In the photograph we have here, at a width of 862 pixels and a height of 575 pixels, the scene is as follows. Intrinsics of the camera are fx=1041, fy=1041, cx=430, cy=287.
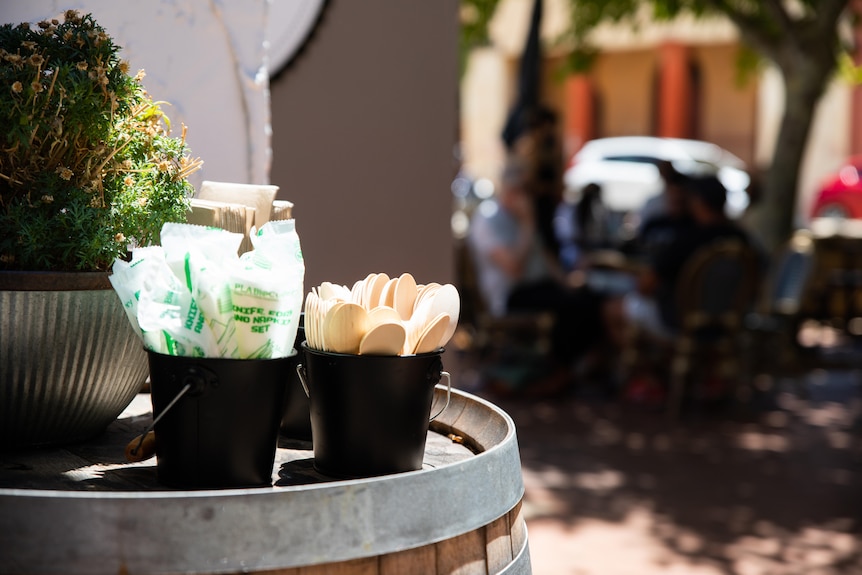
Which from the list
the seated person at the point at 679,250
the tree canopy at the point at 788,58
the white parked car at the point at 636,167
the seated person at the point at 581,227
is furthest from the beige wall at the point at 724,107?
the seated person at the point at 679,250

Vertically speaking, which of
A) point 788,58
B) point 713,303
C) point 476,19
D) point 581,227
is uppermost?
point 476,19

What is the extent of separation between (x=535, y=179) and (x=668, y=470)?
101 inches

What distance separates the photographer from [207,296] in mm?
1095

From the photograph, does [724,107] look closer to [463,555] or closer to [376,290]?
[376,290]

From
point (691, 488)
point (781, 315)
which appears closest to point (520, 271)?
point (781, 315)

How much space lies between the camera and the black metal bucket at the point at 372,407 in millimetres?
1144

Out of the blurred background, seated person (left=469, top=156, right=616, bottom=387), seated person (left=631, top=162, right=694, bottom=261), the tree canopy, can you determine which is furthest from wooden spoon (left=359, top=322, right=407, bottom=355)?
the tree canopy

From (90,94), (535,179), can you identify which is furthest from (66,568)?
(535,179)

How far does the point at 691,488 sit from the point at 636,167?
13.4 m

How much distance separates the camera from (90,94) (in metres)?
1.18

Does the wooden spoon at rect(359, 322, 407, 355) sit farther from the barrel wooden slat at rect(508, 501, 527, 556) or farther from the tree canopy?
the tree canopy

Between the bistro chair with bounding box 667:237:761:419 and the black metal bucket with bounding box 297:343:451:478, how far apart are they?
541cm

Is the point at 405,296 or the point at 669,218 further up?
the point at 405,296

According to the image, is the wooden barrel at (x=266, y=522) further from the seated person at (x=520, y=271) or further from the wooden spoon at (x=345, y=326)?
the seated person at (x=520, y=271)
